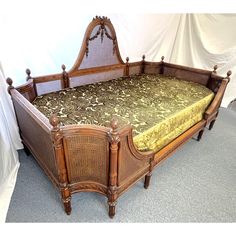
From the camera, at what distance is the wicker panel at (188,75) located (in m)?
2.65

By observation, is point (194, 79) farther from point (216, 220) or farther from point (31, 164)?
point (31, 164)

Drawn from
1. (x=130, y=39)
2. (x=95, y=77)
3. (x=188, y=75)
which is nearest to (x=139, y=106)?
(x=95, y=77)

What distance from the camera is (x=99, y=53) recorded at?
2391 mm

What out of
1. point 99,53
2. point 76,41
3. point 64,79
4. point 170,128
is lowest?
point 170,128

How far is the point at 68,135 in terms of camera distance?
112 centimetres

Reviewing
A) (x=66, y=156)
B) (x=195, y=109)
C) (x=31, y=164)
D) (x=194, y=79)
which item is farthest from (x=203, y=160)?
(x=31, y=164)

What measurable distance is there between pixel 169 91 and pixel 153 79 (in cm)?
48

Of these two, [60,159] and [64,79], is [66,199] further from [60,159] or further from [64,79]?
[64,79]

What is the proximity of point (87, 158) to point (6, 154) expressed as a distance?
0.91m

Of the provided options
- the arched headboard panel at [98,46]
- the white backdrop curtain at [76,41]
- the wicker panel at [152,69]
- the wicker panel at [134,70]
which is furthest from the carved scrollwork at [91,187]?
the wicker panel at [152,69]

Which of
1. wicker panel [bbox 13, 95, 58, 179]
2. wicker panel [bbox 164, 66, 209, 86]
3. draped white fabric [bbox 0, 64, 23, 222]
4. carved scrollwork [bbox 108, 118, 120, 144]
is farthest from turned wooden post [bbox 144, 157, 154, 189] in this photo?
wicker panel [bbox 164, 66, 209, 86]
